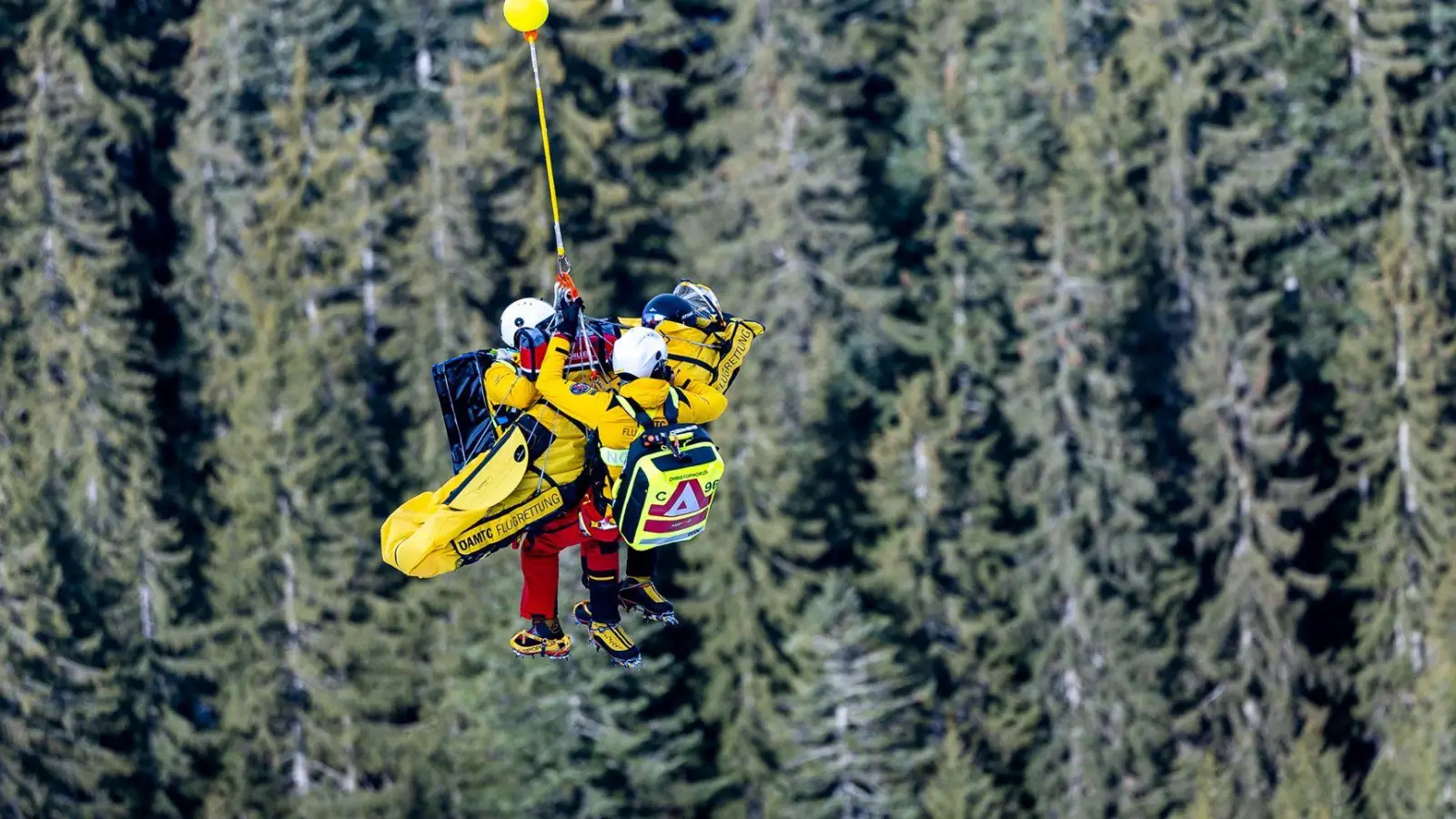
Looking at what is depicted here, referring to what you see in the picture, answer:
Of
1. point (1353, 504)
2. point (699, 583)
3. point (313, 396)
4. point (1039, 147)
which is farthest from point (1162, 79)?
point (313, 396)

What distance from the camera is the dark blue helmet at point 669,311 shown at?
19.2m

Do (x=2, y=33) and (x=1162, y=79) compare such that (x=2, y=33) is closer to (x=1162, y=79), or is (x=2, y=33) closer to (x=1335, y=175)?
(x=1162, y=79)

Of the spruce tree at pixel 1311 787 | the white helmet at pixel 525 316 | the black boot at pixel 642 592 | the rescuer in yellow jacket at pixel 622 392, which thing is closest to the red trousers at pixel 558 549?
the black boot at pixel 642 592

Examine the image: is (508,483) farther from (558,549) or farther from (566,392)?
(558,549)

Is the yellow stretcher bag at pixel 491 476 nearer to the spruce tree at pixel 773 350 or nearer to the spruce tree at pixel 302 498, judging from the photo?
the spruce tree at pixel 773 350

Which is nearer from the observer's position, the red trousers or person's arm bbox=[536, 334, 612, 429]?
person's arm bbox=[536, 334, 612, 429]

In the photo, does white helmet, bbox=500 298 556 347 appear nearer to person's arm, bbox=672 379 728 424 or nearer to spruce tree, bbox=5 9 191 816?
person's arm, bbox=672 379 728 424

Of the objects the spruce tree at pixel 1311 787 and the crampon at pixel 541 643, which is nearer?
the crampon at pixel 541 643

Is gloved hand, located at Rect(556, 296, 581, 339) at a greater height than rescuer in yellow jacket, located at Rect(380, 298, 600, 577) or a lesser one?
greater

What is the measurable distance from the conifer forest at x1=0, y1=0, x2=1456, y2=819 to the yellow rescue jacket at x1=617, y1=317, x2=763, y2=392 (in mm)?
25008

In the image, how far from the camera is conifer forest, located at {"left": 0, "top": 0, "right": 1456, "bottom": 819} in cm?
4850

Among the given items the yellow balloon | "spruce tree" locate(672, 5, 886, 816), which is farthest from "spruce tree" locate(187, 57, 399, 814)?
the yellow balloon

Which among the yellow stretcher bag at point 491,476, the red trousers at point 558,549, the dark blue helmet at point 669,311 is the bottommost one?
the red trousers at point 558,549

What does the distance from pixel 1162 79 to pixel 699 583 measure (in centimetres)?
1332
